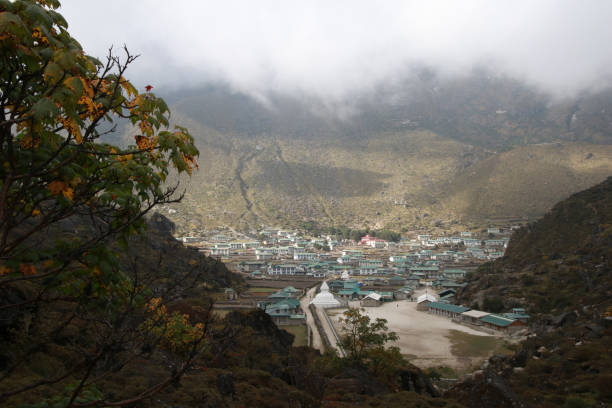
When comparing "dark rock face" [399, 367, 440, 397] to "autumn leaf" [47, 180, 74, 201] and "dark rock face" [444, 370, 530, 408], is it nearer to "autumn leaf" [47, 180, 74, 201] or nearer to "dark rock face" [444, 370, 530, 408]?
"dark rock face" [444, 370, 530, 408]

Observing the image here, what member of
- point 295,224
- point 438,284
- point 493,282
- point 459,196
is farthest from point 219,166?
point 493,282

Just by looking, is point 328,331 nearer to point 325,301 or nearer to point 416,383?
point 325,301

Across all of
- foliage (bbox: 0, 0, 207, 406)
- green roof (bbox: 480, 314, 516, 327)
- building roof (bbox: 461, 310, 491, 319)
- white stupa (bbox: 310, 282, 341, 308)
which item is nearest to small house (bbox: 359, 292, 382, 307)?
white stupa (bbox: 310, 282, 341, 308)

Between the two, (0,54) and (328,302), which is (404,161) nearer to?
(328,302)

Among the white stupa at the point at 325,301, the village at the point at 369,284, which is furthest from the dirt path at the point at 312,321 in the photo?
the white stupa at the point at 325,301

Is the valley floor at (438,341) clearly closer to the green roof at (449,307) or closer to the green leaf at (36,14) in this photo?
the green roof at (449,307)

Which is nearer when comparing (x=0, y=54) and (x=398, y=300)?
(x=0, y=54)
